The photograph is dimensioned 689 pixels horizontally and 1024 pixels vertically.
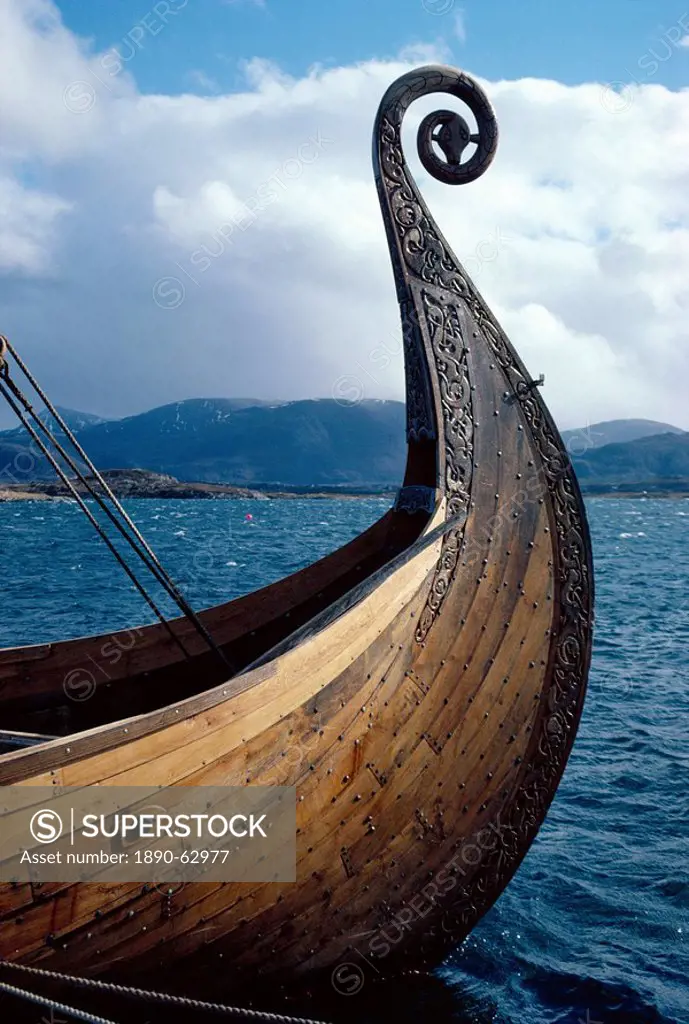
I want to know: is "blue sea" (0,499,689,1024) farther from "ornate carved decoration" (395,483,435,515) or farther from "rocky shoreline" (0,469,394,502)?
"rocky shoreline" (0,469,394,502)

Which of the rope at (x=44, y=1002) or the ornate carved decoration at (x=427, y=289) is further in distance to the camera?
the ornate carved decoration at (x=427, y=289)

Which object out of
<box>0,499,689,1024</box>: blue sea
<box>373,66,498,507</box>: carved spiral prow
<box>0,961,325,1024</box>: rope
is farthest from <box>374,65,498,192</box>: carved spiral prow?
<box>0,499,689,1024</box>: blue sea

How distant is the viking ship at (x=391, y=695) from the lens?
133 inches

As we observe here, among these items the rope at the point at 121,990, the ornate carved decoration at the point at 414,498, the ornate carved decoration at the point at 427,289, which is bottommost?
the rope at the point at 121,990

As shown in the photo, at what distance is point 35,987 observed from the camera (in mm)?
3219

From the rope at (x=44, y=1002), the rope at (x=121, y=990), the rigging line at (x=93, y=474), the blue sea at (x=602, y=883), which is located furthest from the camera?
the blue sea at (x=602, y=883)

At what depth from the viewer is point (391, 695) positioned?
4125 mm

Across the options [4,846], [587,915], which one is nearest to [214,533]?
[587,915]

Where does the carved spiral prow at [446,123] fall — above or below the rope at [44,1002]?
above

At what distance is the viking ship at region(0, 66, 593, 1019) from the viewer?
3371 mm

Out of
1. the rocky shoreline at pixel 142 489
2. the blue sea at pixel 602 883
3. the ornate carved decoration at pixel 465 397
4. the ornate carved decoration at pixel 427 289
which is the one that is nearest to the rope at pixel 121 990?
the blue sea at pixel 602 883

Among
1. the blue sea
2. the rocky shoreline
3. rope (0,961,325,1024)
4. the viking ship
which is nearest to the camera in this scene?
rope (0,961,325,1024)

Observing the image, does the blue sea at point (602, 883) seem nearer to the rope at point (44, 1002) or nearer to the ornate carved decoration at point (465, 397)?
the ornate carved decoration at point (465, 397)

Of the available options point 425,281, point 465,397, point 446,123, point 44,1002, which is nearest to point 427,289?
point 425,281
